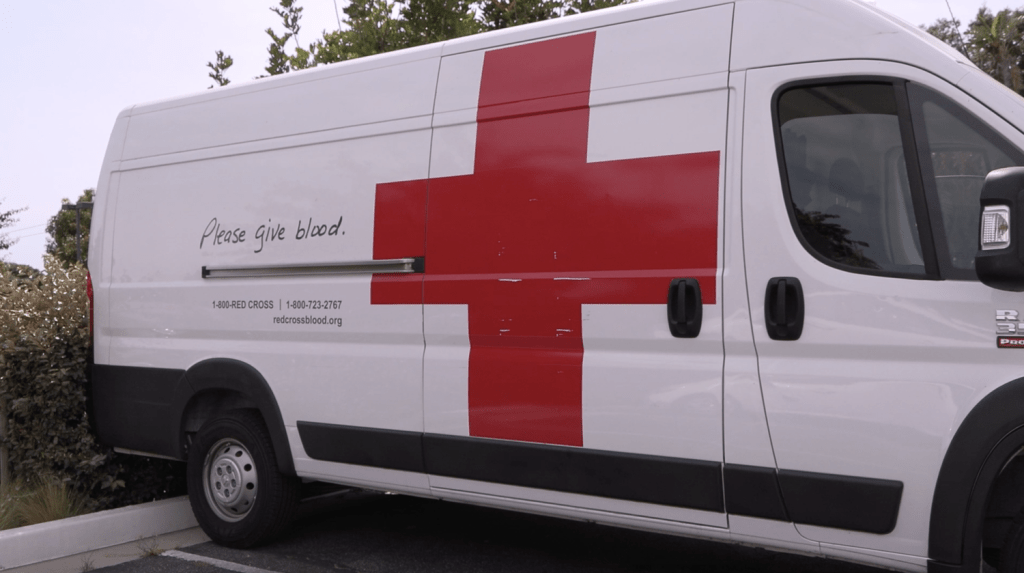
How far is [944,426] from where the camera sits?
3295 mm

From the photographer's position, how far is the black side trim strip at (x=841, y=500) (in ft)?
11.1

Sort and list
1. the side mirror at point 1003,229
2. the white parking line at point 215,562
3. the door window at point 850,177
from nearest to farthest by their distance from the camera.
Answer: the side mirror at point 1003,229 < the door window at point 850,177 < the white parking line at point 215,562

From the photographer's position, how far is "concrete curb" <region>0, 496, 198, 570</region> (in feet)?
16.7

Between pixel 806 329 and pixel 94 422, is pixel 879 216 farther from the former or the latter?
pixel 94 422

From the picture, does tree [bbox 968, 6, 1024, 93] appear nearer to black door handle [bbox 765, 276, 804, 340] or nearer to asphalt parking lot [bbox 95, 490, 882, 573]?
asphalt parking lot [bbox 95, 490, 882, 573]

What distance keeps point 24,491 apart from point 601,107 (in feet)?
14.3

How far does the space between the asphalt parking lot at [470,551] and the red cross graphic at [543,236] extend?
3.90ft

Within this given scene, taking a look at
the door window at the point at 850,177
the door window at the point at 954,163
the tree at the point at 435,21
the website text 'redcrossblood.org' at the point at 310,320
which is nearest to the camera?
the door window at the point at 954,163

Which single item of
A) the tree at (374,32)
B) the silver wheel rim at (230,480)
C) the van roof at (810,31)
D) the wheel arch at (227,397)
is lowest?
the silver wheel rim at (230,480)

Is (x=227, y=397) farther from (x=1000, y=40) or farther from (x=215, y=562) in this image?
(x=1000, y=40)

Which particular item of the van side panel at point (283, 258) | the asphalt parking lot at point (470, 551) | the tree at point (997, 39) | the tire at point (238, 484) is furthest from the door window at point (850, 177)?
the tree at point (997, 39)

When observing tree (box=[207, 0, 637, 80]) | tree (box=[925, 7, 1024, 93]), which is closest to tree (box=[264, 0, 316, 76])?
tree (box=[207, 0, 637, 80])

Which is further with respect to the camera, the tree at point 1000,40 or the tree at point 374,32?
the tree at point 1000,40

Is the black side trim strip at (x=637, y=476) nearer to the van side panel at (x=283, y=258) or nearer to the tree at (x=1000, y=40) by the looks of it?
the van side panel at (x=283, y=258)
